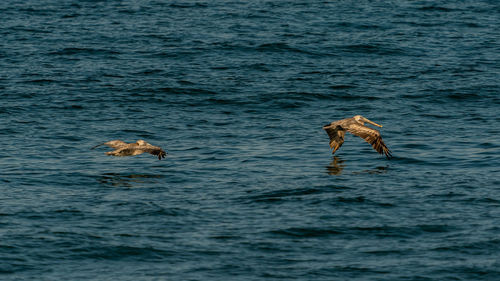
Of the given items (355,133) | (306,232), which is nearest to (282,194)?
(306,232)

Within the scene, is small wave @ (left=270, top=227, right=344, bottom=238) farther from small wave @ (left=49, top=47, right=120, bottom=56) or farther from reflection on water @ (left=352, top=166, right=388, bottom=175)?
small wave @ (left=49, top=47, right=120, bottom=56)

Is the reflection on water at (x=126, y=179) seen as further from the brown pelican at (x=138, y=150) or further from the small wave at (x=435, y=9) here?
the small wave at (x=435, y=9)

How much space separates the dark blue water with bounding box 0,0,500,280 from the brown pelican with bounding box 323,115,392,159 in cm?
60

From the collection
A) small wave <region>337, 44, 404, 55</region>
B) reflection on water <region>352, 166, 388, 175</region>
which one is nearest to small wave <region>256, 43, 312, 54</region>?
small wave <region>337, 44, 404, 55</region>

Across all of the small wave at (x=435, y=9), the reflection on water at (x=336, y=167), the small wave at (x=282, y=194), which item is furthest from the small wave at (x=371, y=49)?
the small wave at (x=282, y=194)

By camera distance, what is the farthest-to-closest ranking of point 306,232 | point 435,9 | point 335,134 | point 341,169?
point 435,9 → point 335,134 → point 341,169 → point 306,232

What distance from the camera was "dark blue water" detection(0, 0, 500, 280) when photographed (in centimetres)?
2064

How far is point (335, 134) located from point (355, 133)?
683mm

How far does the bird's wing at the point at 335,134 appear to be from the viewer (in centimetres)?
2775

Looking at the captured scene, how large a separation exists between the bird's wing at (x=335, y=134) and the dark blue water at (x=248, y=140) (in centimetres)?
53

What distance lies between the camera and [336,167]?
90.1 feet

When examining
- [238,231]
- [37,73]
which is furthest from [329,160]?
[37,73]

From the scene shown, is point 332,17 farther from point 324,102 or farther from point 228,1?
point 324,102

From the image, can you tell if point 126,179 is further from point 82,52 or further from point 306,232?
point 82,52
